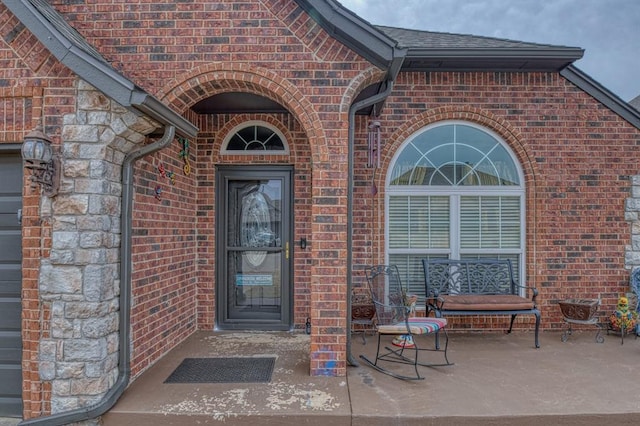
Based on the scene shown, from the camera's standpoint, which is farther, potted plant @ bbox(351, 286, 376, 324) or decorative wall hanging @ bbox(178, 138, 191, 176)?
potted plant @ bbox(351, 286, 376, 324)

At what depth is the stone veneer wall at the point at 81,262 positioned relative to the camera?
10.7ft

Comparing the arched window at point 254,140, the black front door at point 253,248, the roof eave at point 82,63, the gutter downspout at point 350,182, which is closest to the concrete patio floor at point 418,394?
the gutter downspout at point 350,182

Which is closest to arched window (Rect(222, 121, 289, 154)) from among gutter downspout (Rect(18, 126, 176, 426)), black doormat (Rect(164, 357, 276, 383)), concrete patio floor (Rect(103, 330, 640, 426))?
gutter downspout (Rect(18, 126, 176, 426))

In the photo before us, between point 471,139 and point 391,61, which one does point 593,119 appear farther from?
point 391,61

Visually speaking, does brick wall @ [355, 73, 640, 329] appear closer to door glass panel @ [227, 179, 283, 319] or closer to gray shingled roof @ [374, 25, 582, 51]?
gray shingled roof @ [374, 25, 582, 51]

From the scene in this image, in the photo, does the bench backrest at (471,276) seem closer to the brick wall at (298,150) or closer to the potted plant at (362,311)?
the brick wall at (298,150)

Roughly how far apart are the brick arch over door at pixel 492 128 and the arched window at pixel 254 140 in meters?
1.44

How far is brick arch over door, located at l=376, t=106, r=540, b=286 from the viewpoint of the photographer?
5.60m

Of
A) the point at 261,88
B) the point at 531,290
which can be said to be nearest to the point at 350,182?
the point at 261,88

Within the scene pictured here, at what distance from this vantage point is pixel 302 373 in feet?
13.0

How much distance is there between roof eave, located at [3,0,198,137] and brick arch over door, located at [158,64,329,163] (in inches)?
34.2

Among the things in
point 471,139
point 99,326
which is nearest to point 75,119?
point 99,326

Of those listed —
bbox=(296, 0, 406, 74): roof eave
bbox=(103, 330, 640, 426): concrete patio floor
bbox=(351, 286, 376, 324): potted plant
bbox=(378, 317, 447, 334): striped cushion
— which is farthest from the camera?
bbox=(351, 286, 376, 324): potted plant

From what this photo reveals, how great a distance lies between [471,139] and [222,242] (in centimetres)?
369
